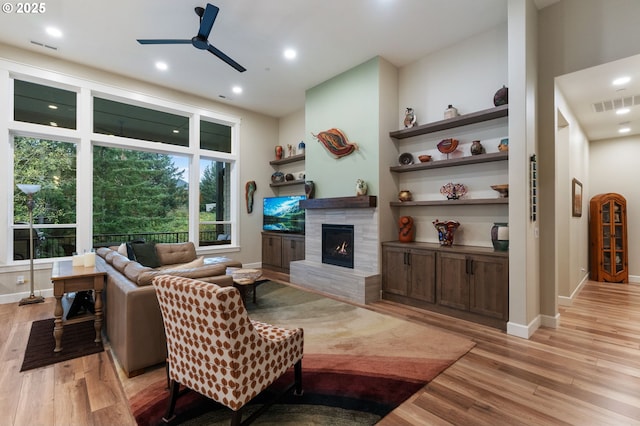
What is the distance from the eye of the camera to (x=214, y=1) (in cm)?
342

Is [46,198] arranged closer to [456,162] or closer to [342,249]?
[342,249]

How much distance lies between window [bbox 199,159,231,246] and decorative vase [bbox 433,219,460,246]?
468 centimetres

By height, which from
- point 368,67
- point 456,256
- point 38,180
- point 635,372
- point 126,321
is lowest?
point 635,372

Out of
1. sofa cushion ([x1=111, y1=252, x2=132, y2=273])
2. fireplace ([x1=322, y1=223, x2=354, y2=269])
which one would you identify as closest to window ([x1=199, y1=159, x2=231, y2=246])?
fireplace ([x1=322, y1=223, x2=354, y2=269])

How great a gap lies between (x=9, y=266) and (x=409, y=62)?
22.4ft

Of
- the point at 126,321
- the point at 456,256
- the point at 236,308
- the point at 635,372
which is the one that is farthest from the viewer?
the point at 456,256

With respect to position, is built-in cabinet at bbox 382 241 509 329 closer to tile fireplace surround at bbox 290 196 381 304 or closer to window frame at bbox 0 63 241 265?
tile fireplace surround at bbox 290 196 381 304

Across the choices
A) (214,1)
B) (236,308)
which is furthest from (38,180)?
(236,308)

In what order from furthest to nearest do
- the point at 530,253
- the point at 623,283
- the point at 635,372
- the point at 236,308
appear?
the point at 623,283, the point at 530,253, the point at 635,372, the point at 236,308

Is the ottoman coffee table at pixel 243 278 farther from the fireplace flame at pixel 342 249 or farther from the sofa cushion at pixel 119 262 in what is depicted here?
the fireplace flame at pixel 342 249

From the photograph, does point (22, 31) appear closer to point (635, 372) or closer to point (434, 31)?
point (434, 31)

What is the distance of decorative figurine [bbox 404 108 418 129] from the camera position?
14.9 feet

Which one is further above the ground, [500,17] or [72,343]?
[500,17]

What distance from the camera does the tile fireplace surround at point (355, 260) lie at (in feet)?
14.6
